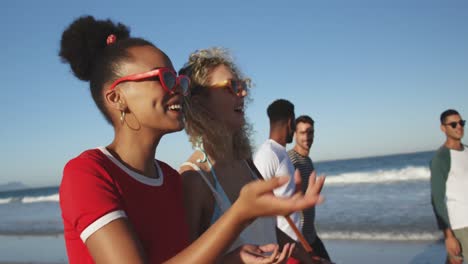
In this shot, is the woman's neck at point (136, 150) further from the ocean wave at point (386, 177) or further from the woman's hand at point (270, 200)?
the ocean wave at point (386, 177)

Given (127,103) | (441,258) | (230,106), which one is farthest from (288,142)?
(441,258)

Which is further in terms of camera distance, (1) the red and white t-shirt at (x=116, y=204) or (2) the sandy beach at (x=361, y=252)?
(2) the sandy beach at (x=361, y=252)

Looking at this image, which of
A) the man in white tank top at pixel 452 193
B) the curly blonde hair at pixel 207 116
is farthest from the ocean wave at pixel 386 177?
the curly blonde hair at pixel 207 116

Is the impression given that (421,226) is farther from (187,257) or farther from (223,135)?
(187,257)

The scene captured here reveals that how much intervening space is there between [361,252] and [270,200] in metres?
7.80

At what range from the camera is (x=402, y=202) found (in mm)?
15047

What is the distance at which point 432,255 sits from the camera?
779 centimetres

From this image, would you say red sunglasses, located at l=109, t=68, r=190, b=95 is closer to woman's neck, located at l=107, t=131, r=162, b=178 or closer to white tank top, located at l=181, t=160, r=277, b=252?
woman's neck, located at l=107, t=131, r=162, b=178

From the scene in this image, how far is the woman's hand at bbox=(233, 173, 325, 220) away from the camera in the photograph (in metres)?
1.17

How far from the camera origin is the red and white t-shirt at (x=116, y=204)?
4.77ft

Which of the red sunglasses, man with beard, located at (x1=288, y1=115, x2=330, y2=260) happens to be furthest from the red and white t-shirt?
man with beard, located at (x1=288, y1=115, x2=330, y2=260)

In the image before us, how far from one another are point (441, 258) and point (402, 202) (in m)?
7.89

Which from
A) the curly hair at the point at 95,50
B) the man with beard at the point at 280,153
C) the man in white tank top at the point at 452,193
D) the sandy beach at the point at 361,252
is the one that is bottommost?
the sandy beach at the point at 361,252

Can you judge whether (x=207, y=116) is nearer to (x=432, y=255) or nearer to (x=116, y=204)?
(x=116, y=204)
